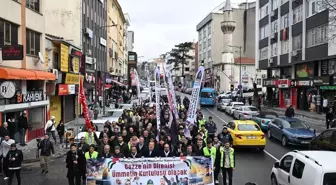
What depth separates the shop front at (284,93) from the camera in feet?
150

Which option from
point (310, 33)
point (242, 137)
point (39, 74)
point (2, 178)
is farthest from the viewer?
point (310, 33)

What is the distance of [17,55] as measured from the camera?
1744 cm

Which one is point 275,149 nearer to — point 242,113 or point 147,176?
point 147,176

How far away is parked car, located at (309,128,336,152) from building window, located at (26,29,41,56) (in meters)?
16.1

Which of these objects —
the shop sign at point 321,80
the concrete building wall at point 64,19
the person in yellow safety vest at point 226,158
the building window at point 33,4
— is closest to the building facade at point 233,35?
the shop sign at point 321,80

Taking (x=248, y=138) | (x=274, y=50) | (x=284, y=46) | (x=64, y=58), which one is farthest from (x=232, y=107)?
(x=248, y=138)

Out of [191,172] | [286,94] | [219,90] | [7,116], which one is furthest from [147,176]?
[219,90]

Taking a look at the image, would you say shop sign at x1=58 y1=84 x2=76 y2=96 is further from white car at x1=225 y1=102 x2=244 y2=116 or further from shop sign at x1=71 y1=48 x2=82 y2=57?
white car at x1=225 y1=102 x2=244 y2=116

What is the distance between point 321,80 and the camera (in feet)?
117

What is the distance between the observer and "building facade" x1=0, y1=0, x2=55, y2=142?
17.9 meters

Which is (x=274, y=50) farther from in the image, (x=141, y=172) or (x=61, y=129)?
(x=141, y=172)

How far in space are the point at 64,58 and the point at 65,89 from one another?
230 centimetres

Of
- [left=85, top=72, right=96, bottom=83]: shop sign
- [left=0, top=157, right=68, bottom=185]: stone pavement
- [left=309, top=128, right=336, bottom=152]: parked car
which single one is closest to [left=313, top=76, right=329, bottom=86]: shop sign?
[left=309, top=128, right=336, bottom=152]: parked car

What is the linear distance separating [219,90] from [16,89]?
234 feet
